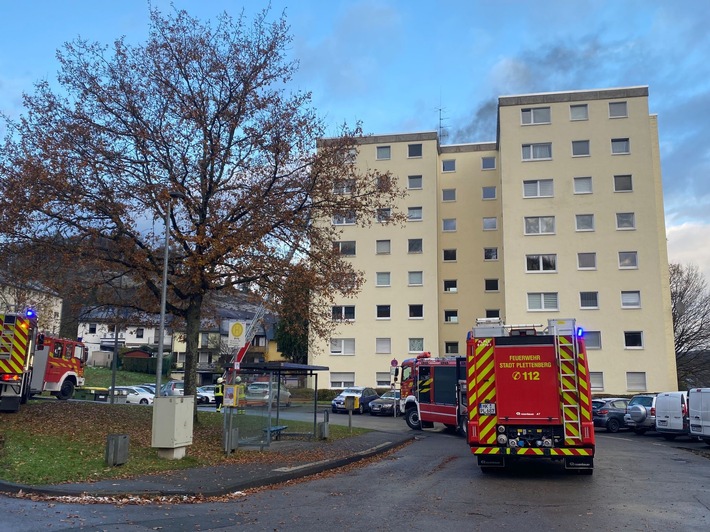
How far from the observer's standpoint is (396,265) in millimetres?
50156

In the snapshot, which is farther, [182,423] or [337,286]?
[337,286]

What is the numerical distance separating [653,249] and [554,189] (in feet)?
25.3

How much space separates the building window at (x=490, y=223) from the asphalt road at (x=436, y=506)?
124 feet

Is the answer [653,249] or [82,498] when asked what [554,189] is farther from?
[82,498]

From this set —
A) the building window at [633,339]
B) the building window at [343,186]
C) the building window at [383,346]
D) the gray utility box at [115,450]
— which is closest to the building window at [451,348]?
the building window at [383,346]

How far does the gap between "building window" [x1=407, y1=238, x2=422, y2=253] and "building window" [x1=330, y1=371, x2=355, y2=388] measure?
10791mm

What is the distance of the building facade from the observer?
140 feet

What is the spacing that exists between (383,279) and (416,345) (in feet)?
19.1

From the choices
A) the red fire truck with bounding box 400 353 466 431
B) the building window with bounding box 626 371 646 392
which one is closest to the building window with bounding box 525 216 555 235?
the building window with bounding box 626 371 646 392

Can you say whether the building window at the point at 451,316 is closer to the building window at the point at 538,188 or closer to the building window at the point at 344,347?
the building window at the point at 344,347

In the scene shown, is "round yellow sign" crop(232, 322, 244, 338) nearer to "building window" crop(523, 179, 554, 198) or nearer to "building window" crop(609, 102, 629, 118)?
"building window" crop(523, 179, 554, 198)

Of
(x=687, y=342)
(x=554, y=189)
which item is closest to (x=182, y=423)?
(x=554, y=189)

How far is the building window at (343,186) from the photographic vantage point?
63.4 feet

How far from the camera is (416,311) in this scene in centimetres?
4938
